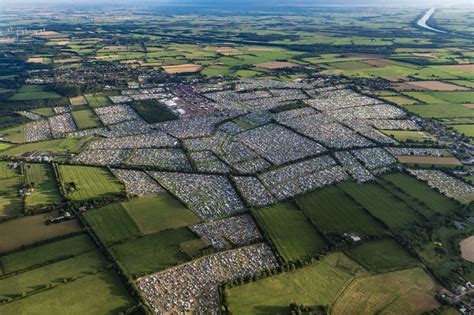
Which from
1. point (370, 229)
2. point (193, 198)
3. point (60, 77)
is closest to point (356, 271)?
point (370, 229)

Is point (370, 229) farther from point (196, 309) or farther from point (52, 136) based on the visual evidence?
point (52, 136)

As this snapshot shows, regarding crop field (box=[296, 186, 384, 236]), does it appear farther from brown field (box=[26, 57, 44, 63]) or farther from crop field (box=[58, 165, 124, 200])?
brown field (box=[26, 57, 44, 63])

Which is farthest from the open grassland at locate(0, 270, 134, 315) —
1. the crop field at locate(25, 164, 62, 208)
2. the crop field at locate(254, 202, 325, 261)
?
the crop field at locate(25, 164, 62, 208)

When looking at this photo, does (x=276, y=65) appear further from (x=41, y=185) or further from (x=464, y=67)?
(x=41, y=185)

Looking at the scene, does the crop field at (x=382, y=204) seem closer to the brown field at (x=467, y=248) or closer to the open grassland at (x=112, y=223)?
the brown field at (x=467, y=248)

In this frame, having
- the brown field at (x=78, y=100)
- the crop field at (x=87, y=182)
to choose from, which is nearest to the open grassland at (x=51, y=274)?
the crop field at (x=87, y=182)

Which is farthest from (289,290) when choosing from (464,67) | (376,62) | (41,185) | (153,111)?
(464,67)
